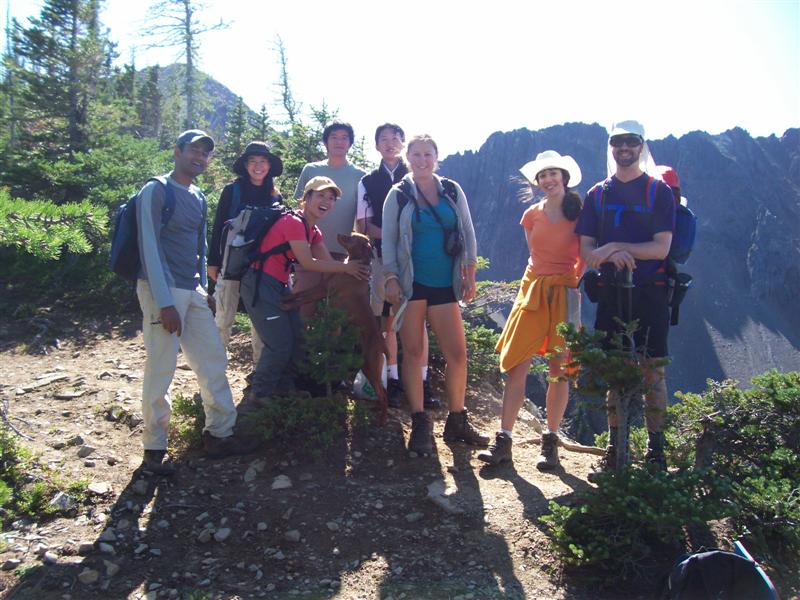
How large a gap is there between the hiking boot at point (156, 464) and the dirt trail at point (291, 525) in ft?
0.21

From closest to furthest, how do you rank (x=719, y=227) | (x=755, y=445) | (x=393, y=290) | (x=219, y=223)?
(x=755, y=445) < (x=393, y=290) < (x=219, y=223) < (x=719, y=227)

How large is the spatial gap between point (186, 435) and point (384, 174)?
2.83 m

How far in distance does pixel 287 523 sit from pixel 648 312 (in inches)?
107

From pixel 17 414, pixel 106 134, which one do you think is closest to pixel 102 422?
pixel 17 414

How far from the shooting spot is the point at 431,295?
14.0 ft

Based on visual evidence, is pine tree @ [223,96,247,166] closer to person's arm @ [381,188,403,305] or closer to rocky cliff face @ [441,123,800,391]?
person's arm @ [381,188,403,305]

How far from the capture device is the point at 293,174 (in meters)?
8.86

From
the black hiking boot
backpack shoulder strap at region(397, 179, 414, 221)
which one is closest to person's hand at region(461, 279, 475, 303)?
backpack shoulder strap at region(397, 179, 414, 221)

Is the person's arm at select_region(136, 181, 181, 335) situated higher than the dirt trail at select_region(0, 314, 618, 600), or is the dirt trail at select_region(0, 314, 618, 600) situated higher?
the person's arm at select_region(136, 181, 181, 335)

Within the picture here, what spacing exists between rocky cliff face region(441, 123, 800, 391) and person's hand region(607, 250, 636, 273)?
148 feet

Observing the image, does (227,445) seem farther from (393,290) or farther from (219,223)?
(219,223)

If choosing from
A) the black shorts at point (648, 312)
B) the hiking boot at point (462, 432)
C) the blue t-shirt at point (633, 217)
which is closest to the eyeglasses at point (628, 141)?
the blue t-shirt at point (633, 217)

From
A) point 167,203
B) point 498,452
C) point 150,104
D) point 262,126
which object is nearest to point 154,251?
point 167,203

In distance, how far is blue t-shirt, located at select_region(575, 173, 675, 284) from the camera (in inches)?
142
